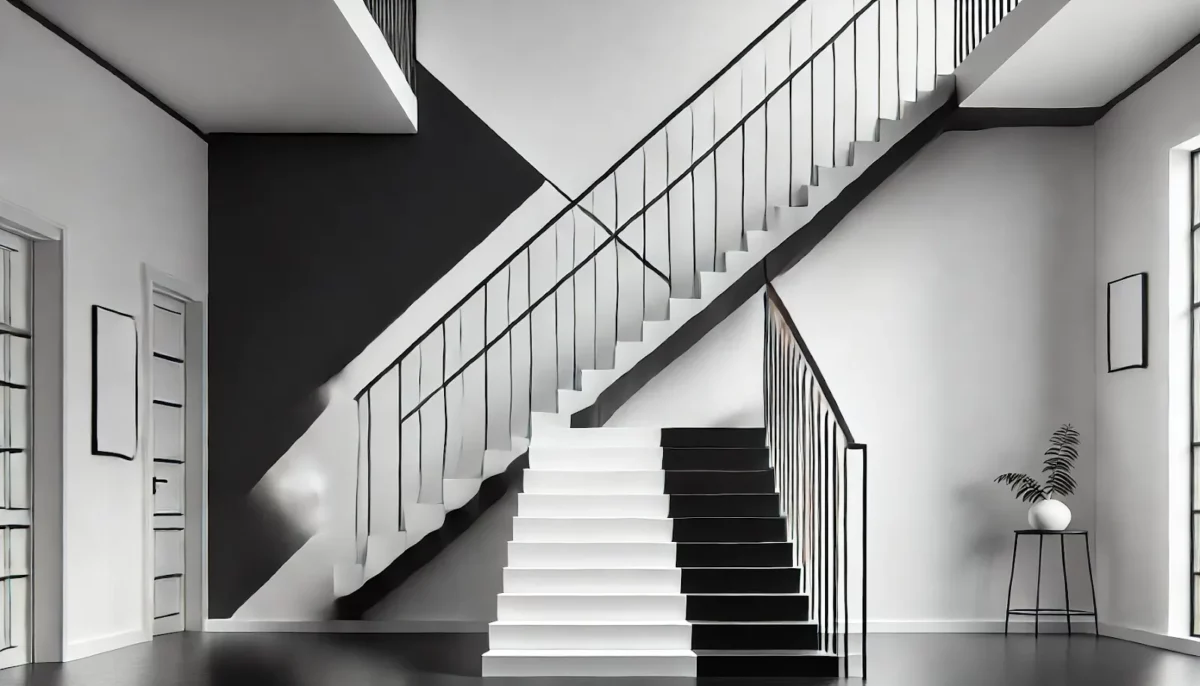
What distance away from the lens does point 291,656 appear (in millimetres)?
6629

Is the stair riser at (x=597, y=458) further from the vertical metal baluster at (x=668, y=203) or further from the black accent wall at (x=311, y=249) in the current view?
the black accent wall at (x=311, y=249)

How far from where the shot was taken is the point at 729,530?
6512 millimetres

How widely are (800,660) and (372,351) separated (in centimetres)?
411

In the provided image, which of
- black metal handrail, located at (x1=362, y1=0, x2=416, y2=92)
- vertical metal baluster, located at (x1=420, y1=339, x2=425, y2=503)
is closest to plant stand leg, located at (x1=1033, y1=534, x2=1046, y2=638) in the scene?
vertical metal baluster, located at (x1=420, y1=339, x2=425, y2=503)

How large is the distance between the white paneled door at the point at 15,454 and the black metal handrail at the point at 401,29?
9.18 feet

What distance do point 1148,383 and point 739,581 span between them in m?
3.17

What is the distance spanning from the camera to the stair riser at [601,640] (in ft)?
19.3

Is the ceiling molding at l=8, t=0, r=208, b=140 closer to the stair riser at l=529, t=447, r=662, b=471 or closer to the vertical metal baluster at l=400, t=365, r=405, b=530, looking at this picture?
the vertical metal baluster at l=400, t=365, r=405, b=530

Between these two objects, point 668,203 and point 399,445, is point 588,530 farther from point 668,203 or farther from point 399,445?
point 668,203

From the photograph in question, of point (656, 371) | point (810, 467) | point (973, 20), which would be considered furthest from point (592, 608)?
point (973, 20)

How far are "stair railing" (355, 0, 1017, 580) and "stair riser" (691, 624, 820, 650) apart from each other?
289 centimetres

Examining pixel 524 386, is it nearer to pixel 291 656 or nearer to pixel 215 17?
pixel 291 656

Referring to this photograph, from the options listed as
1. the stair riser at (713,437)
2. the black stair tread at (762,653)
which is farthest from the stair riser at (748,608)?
the stair riser at (713,437)

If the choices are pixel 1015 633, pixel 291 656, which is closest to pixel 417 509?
pixel 291 656
